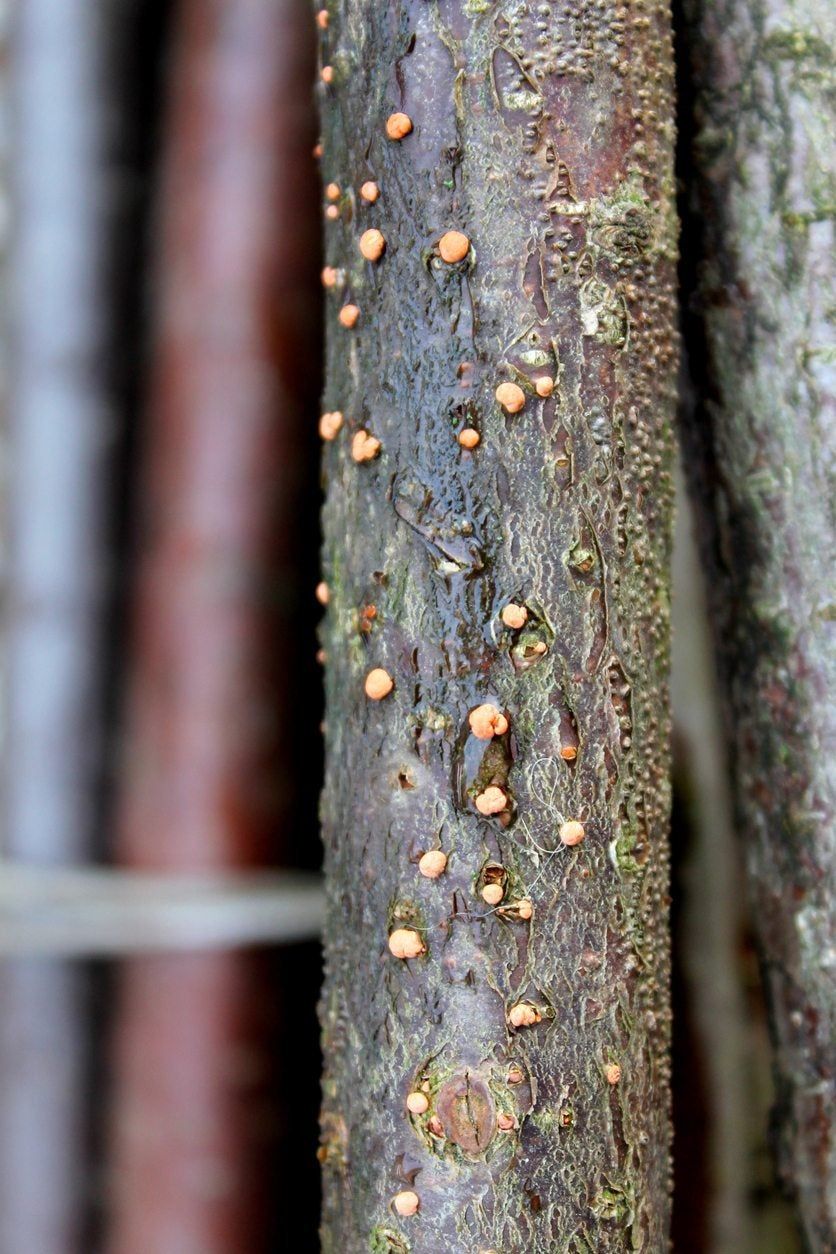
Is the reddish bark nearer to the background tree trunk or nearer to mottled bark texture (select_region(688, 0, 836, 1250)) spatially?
the background tree trunk

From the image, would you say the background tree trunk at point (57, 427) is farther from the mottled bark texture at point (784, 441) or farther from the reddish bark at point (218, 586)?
the mottled bark texture at point (784, 441)

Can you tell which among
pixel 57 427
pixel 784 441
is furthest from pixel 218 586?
pixel 784 441

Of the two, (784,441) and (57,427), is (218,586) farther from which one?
(784,441)

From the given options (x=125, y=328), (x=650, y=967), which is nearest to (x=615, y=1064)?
(x=650, y=967)

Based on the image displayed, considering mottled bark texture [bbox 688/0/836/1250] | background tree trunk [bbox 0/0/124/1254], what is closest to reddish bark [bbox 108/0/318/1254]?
background tree trunk [bbox 0/0/124/1254]

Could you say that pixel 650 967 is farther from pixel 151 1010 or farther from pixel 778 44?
pixel 778 44
